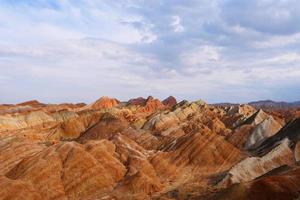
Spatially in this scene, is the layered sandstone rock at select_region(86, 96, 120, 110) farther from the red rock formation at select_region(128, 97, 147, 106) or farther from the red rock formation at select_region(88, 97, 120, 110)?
the red rock formation at select_region(128, 97, 147, 106)

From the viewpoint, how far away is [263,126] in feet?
302

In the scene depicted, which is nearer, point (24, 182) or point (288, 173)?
point (288, 173)

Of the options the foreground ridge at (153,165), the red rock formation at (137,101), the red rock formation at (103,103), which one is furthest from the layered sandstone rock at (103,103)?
the foreground ridge at (153,165)

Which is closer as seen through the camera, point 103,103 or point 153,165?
point 153,165

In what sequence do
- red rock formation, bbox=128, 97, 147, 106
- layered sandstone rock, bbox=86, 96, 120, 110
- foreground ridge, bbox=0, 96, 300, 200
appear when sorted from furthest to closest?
red rock formation, bbox=128, 97, 147, 106 → layered sandstone rock, bbox=86, 96, 120, 110 → foreground ridge, bbox=0, 96, 300, 200

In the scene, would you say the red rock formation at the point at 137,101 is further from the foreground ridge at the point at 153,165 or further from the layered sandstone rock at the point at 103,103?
the foreground ridge at the point at 153,165

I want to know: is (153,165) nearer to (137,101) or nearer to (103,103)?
(103,103)

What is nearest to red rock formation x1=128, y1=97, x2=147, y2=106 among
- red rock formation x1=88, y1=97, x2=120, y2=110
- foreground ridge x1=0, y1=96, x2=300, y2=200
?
red rock formation x1=88, y1=97, x2=120, y2=110

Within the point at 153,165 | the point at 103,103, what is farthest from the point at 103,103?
the point at 153,165

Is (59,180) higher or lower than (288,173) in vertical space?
lower

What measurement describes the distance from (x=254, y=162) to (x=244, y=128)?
3057cm

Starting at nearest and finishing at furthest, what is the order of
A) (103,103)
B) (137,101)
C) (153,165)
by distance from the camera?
(153,165) < (103,103) < (137,101)

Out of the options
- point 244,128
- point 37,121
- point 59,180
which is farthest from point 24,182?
point 37,121

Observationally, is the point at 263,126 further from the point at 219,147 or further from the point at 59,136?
the point at 59,136
